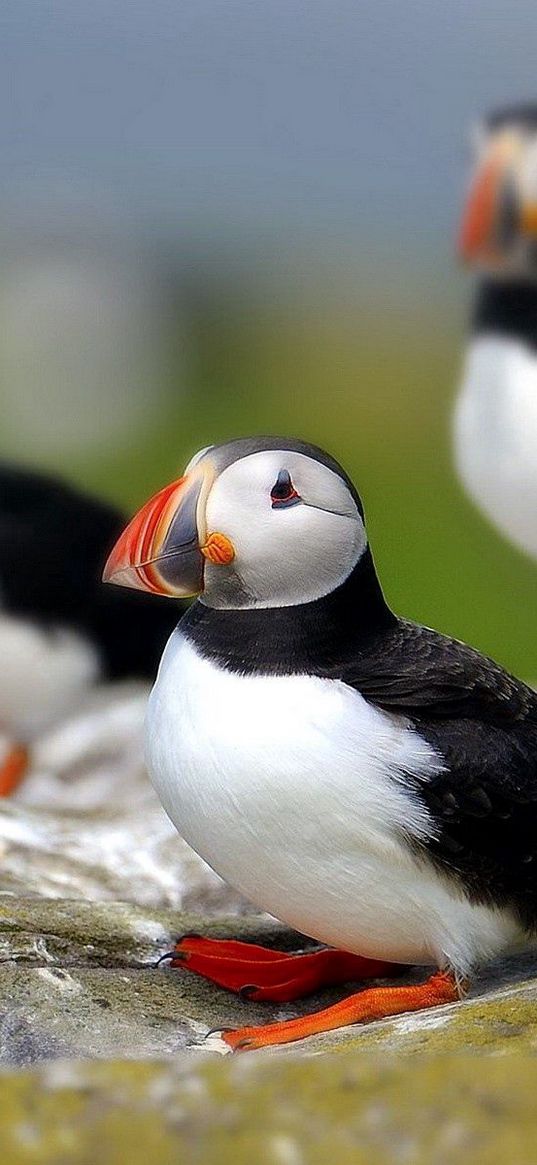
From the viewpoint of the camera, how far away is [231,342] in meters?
19.0

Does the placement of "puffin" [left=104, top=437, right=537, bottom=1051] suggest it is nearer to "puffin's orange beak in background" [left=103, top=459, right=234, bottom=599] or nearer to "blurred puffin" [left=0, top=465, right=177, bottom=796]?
"puffin's orange beak in background" [left=103, top=459, right=234, bottom=599]

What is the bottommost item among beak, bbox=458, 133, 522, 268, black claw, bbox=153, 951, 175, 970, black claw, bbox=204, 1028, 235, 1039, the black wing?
black claw, bbox=153, 951, 175, 970

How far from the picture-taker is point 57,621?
19.6ft

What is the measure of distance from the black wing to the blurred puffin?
331 centimetres

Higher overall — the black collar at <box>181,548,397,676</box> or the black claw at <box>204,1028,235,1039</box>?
the black collar at <box>181,548,397,676</box>

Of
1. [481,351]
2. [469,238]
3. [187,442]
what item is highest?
[469,238]

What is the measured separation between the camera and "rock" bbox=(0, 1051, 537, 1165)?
5.57 ft

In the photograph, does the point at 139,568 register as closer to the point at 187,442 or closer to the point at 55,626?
the point at 55,626

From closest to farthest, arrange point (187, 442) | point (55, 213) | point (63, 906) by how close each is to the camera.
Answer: point (63, 906)
point (187, 442)
point (55, 213)

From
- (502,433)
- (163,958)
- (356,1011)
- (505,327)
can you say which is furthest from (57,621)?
(356,1011)

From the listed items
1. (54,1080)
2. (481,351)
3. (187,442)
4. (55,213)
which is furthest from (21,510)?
(55,213)

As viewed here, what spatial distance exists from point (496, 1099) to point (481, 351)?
4.15 meters

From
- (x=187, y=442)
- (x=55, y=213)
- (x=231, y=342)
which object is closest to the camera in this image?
(x=187, y=442)

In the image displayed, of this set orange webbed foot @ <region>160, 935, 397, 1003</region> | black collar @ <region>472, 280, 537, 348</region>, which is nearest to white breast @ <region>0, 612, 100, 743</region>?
black collar @ <region>472, 280, 537, 348</region>
